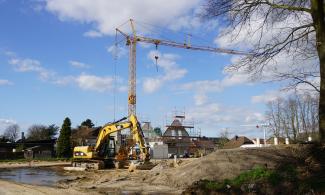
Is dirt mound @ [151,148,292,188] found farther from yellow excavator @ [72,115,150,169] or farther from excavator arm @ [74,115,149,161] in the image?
yellow excavator @ [72,115,150,169]

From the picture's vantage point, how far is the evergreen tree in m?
80.2

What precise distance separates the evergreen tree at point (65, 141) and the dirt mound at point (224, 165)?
60.0 metres

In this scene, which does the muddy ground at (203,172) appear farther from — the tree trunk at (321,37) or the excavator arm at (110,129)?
the excavator arm at (110,129)

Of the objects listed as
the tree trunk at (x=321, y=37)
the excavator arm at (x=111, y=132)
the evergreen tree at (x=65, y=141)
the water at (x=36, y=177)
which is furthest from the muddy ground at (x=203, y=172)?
the evergreen tree at (x=65, y=141)

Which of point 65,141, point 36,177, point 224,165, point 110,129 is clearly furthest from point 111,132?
point 65,141

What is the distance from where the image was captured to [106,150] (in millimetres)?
43594

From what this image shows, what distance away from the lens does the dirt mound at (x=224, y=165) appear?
61.3 feet

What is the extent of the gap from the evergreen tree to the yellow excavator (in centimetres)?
3735

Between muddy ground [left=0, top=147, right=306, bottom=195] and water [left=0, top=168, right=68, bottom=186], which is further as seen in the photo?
water [left=0, top=168, right=68, bottom=186]

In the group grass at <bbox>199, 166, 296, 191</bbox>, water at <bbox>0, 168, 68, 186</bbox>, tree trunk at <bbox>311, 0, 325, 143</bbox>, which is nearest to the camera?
grass at <bbox>199, 166, 296, 191</bbox>

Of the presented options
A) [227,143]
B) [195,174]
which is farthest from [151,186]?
[227,143]

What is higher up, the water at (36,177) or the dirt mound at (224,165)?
the dirt mound at (224,165)

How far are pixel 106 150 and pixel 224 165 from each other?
25391 mm

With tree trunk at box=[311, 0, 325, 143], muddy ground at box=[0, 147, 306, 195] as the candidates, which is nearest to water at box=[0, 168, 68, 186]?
muddy ground at box=[0, 147, 306, 195]
